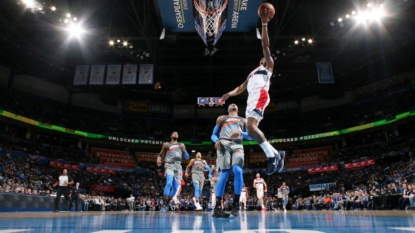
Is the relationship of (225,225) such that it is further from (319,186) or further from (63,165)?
(63,165)

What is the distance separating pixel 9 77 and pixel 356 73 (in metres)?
38.8

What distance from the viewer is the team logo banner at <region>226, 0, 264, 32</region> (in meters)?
14.2

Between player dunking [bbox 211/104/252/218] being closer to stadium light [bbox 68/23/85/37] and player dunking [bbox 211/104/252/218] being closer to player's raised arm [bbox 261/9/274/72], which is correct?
player's raised arm [bbox 261/9/274/72]

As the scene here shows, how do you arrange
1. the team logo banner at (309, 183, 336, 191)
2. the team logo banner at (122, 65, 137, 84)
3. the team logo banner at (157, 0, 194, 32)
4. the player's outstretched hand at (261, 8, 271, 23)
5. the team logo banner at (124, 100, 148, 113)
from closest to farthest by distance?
the player's outstretched hand at (261, 8, 271, 23) → the team logo banner at (157, 0, 194, 32) → the team logo banner at (122, 65, 137, 84) → the team logo banner at (309, 183, 336, 191) → the team logo banner at (124, 100, 148, 113)

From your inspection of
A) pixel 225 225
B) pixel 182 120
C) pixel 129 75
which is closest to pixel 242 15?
pixel 129 75

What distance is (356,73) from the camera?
34.3 metres

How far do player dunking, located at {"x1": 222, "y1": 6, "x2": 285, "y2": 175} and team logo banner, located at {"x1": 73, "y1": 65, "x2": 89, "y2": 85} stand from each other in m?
20.0

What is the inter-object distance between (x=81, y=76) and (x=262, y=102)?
20.8 metres

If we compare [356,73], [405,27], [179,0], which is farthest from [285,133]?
[179,0]

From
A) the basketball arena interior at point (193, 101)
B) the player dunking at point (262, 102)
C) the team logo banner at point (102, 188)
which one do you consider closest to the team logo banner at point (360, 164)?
the basketball arena interior at point (193, 101)

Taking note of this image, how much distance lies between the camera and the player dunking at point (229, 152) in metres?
5.41

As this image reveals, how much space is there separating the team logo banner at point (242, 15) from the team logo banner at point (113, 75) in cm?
953

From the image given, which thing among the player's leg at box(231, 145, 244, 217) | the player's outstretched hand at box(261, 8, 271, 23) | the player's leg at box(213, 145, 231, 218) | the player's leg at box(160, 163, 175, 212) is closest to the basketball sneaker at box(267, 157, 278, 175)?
the player's leg at box(231, 145, 244, 217)

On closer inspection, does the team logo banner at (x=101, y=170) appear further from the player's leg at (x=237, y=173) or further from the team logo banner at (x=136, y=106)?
the player's leg at (x=237, y=173)
